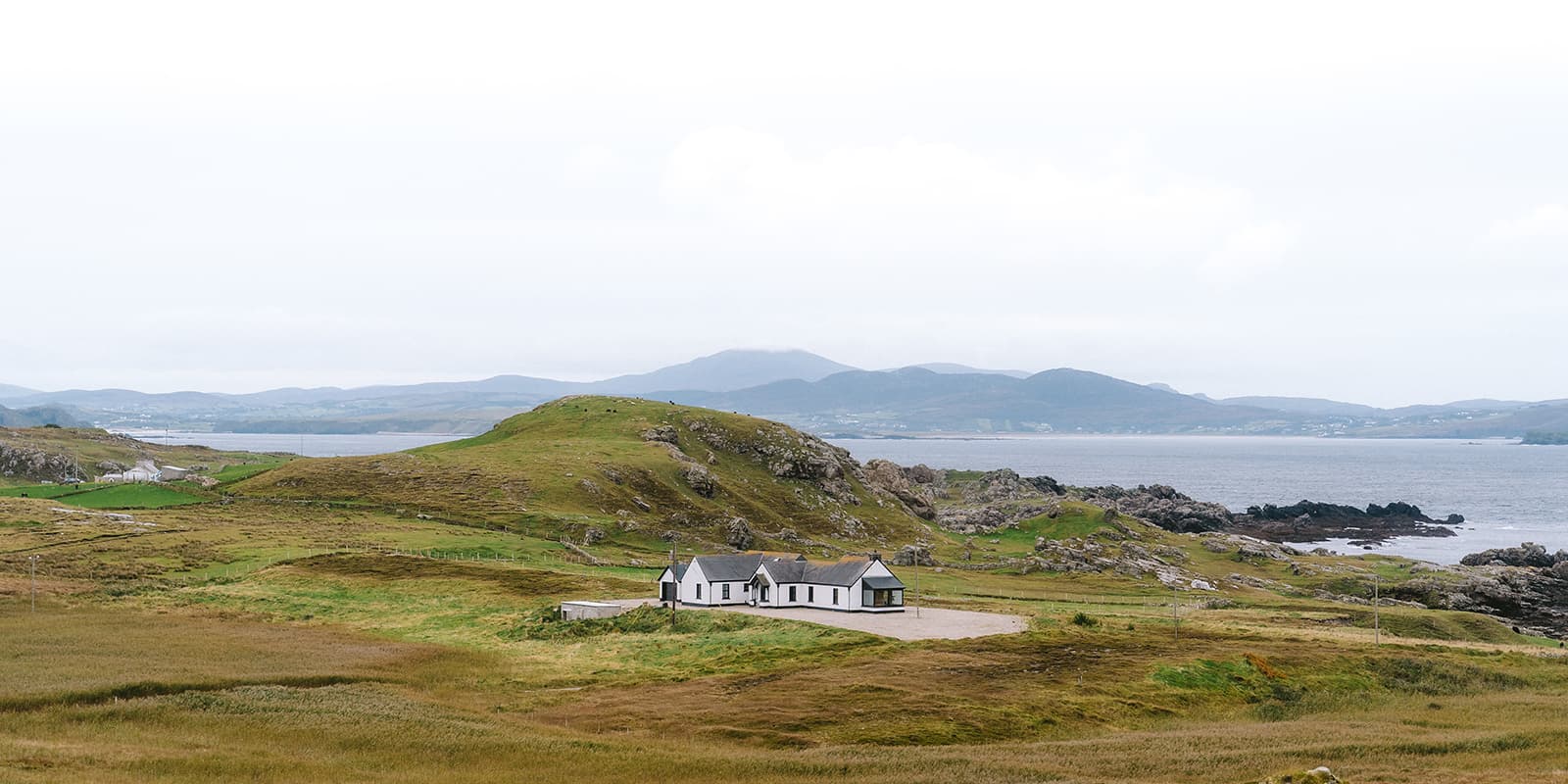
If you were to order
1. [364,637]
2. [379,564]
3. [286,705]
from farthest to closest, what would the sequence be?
1. [379,564]
2. [364,637]
3. [286,705]

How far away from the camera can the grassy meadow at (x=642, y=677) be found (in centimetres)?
4019

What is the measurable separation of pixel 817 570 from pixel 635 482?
5887cm

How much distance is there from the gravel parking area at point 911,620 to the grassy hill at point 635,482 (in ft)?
139

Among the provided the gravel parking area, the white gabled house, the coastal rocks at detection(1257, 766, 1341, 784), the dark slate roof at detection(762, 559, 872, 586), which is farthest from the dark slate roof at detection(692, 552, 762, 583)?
the coastal rocks at detection(1257, 766, 1341, 784)

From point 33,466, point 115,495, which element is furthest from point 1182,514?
point 33,466

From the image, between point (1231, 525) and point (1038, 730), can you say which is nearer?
point (1038, 730)

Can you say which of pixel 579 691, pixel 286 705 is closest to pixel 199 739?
pixel 286 705

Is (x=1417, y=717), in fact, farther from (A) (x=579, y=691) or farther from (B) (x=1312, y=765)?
(A) (x=579, y=691)

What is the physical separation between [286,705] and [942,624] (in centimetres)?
4217

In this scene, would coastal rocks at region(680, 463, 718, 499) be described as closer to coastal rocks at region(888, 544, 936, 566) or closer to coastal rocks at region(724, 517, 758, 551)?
coastal rocks at region(724, 517, 758, 551)

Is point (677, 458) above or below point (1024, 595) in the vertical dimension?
above

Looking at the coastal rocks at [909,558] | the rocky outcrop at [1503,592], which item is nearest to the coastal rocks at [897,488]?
the coastal rocks at [909,558]

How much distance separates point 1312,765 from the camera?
131ft

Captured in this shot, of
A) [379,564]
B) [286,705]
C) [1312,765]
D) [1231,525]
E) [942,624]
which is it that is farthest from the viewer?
[1231,525]
